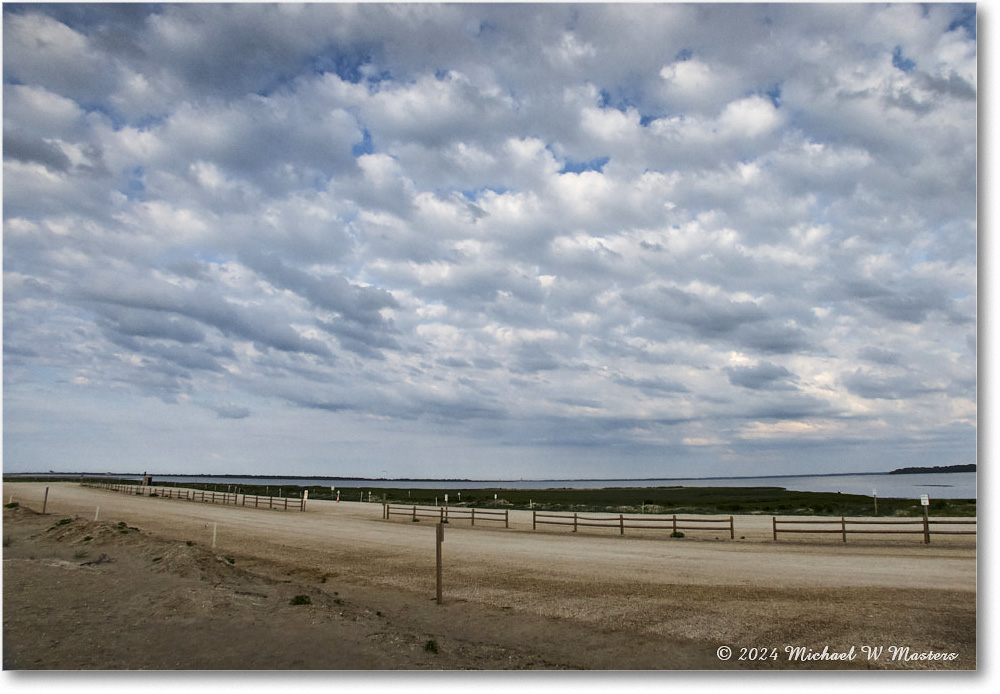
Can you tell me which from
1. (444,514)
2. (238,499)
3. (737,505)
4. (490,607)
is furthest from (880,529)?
(238,499)

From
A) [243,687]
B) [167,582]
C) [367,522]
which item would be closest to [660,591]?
[243,687]

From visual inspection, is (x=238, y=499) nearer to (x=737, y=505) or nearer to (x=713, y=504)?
(x=713, y=504)

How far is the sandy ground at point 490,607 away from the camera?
27.6 ft

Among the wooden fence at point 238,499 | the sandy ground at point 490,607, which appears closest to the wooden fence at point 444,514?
the wooden fence at point 238,499

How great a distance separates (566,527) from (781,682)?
25633mm

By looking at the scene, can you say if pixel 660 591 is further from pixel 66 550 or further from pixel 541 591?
pixel 66 550

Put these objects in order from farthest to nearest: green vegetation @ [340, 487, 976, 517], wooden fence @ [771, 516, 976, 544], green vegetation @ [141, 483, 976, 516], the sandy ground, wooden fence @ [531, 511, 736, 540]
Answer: green vegetation @ [141, 483, 976, 516] < green vegetation @ [340, 487, 976, 517] < wooden fence @ [531, 511, 736, 540] < wooden fence @ [771, 516, 976, 544] < the sandy ground

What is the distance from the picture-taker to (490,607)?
39.2ft

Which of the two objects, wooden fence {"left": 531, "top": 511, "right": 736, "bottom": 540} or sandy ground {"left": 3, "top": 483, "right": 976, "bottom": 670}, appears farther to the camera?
wooden fence {"left": 531, "top": 511, "right": 736, "bottom": 540}

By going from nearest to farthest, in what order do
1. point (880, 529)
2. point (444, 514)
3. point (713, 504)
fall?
point (880, 529)
point (444, 514)
point (713, 504)

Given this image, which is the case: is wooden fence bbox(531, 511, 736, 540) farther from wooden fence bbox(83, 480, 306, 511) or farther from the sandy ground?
wooden fence bbox(83, 480, 306, 511)

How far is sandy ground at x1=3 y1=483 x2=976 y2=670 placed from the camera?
331 inches

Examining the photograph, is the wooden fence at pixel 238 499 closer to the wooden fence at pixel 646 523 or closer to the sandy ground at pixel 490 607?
the wooden fence at pixel 646 523

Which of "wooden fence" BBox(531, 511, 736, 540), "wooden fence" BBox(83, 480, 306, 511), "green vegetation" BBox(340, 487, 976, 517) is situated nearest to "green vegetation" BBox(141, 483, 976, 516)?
"green vegetation" BBox(340, 487, 976, 517)
